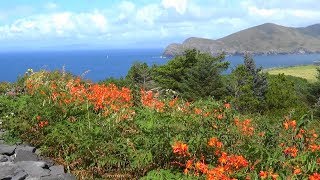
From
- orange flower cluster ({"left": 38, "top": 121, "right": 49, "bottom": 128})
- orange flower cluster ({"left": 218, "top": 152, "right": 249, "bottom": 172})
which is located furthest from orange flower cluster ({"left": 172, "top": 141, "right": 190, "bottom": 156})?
orange flower cluster ({"left": 38, "top": 121, "right": 49, "bottom": 128})

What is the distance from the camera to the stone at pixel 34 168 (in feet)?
22.7

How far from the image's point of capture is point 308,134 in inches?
255

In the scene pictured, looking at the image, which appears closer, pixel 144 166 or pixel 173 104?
pixel 144 166

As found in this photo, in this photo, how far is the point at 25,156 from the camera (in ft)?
25.7

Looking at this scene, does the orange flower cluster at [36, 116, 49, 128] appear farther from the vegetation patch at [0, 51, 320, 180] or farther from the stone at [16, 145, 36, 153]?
the stone at [16, 145, 36, 153]

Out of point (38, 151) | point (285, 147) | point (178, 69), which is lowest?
point (178, 69)

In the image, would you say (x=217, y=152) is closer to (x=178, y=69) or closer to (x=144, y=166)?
(x=144, y=166)

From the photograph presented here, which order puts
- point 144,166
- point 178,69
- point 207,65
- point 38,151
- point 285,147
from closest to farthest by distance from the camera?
point 285,147 → point 144,166 → point 38,151 → point 207,65 → point 178,69

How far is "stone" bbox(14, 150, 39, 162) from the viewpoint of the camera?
306 inches

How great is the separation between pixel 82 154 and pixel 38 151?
128cm

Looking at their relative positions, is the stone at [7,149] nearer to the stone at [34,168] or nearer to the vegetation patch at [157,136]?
the vegetation patch at [157,136]

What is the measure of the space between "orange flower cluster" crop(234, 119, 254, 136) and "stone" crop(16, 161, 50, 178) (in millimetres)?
3278

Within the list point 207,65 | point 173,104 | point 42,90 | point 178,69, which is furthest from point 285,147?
point 178,69

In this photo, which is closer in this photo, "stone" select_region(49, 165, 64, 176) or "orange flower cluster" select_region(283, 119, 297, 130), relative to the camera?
"orange flower cluster" select_region(283, 119, 297, 130)
